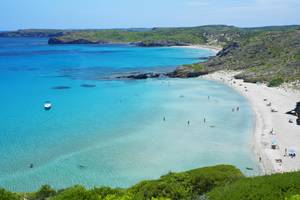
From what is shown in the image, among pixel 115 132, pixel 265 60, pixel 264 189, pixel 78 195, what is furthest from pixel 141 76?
pixel 264 189

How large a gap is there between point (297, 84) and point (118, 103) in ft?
112

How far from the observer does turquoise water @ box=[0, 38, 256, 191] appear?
112ft

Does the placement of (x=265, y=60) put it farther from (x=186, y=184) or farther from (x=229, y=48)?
(x=186, y=184)

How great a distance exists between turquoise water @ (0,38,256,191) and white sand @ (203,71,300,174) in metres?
1.42

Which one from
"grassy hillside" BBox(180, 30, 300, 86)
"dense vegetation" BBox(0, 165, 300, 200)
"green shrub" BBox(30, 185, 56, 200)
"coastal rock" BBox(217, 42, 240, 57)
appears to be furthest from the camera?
"coastal rock" BBox(217, 42, 240, 57)

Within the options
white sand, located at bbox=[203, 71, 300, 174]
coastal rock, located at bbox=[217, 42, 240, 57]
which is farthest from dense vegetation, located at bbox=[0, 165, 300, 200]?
coastal rock, located at bbox=[217, 42, 240, 57]

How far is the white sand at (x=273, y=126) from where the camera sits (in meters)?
35.0

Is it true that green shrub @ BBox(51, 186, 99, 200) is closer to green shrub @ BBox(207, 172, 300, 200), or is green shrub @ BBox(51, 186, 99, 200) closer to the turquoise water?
green shrub @ BBox(207, 172, 300, 200)

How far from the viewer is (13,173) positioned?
33531 millimetres

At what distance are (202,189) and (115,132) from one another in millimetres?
25796

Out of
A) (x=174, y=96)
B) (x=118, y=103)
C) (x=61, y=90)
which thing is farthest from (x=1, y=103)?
(x=174, y=96)

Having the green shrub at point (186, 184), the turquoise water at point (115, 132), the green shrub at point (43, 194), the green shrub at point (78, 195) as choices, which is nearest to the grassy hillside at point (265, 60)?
the turquoise water at point (115, 132)

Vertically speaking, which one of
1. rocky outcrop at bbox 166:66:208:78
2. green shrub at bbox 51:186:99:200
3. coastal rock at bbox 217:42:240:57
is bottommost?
rocky outcrop at bbox 166:66:208:78

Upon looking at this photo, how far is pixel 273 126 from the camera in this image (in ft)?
152
